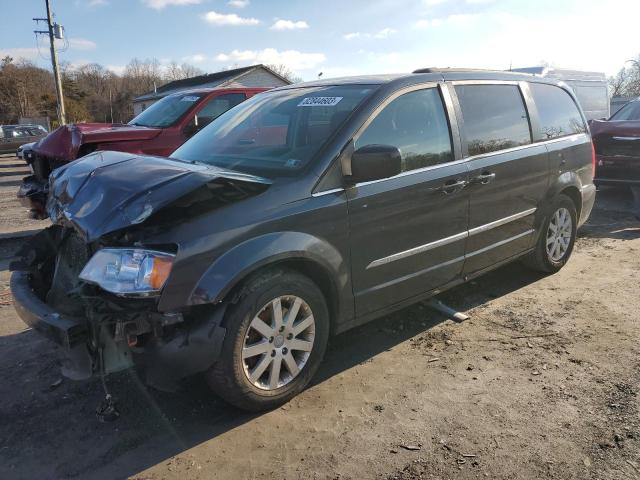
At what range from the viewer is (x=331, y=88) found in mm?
3818

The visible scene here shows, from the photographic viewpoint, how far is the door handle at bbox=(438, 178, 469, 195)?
148 inches

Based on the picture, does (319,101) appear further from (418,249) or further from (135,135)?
(135,135)

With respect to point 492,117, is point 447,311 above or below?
below

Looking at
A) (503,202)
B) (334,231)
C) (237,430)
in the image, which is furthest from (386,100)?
(237,430)

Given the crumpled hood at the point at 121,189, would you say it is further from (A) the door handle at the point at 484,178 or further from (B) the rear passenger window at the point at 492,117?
(B) the rear passenger window at the point at 492,117

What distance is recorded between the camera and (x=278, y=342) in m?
2.97

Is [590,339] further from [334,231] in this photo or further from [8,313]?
[8,313]

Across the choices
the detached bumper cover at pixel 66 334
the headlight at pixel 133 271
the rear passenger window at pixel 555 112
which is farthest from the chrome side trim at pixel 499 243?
the detached bumper cover at pixel 66 334

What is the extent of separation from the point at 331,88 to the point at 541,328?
2539 mm

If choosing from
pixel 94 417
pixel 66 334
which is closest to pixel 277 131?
pixel 66 334

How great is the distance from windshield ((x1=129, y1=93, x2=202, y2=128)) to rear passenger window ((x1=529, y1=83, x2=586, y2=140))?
15.9ft

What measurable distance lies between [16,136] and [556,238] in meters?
27.1

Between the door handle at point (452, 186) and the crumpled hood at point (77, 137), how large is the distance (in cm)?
459

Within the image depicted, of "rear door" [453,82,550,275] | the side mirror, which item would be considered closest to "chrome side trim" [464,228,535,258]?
"rear door" [453,82,550,275]
